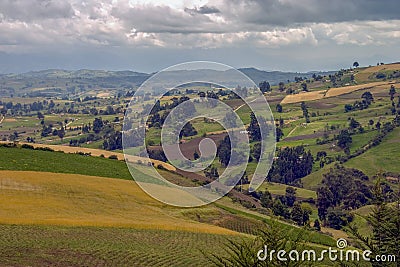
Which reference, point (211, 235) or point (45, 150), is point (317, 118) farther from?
point (211, 235)

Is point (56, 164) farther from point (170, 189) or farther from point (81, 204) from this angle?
point (81, 204)

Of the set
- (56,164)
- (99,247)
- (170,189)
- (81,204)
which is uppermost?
(56,164)

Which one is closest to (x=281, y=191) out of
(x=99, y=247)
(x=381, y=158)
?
(x=381, y=158)

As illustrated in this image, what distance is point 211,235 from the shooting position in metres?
42.4

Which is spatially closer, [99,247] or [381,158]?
[99,247]

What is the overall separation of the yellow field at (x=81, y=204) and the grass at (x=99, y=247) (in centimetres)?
216

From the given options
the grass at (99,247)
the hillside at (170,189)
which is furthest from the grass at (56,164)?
the grass at (99,247)

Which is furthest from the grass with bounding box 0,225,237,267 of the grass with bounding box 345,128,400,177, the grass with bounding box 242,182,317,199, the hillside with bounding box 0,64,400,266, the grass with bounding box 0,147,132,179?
the grass with bounding box 345,128,400,177

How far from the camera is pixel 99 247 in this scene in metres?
33.9

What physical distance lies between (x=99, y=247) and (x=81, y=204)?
14431 mm

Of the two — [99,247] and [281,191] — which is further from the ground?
[99,247]

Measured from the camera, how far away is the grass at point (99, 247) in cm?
3006

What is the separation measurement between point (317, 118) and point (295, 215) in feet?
349

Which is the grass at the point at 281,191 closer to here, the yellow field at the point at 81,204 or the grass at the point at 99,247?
the yellow field at the point at 81,204
